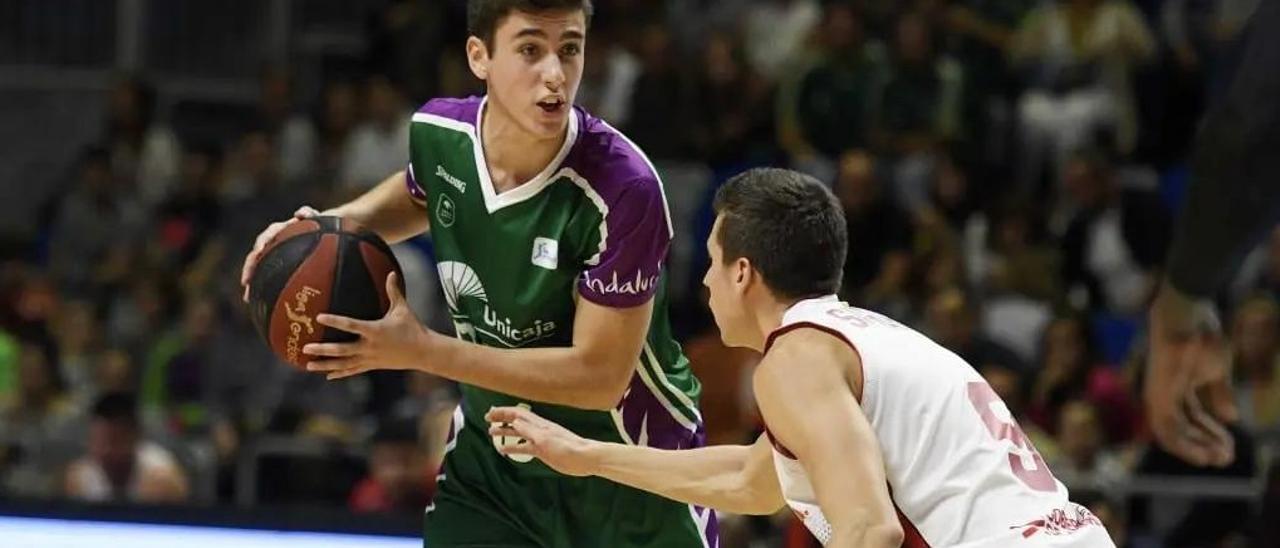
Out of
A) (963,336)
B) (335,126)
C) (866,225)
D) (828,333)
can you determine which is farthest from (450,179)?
(335,126)

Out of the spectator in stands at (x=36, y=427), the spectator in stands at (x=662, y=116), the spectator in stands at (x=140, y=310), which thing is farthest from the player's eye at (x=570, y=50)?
the spectator in stands at (x=140, y=310)

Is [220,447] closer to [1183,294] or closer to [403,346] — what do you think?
[403,346]

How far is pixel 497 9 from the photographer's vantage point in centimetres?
459

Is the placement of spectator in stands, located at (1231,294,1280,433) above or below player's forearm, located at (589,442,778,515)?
below

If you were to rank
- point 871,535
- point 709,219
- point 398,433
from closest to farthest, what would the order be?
1. point 871,535
2. point 398,433
3. point 709,219

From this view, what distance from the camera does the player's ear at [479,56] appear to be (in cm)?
465

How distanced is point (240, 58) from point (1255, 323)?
294 inches

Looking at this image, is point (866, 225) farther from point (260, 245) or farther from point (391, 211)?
point (260, 245)

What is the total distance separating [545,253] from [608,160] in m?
0.26

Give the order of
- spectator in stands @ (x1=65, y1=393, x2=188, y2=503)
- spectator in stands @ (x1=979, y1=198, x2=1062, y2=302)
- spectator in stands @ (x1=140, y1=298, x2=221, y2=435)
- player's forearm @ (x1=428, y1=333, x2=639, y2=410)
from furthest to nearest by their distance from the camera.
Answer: spectator in stands @ (x1=140, y1=298, x2=221, y2=435) → spectator in stands @ (x1=979, y1=198, x2=1062, y2=302) → spectator in stands @ (x1=65, y1=393, x2=188, y2=503) → player's forearm @ (x1=428, y1=333, x2=639, y2=410)

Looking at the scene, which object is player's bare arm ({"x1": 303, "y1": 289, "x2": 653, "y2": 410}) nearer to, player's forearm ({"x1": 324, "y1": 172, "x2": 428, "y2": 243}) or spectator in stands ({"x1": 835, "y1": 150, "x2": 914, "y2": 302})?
player's forearm ({"x1": 324, "y1": 172, "x2": 428, "y2": 243})

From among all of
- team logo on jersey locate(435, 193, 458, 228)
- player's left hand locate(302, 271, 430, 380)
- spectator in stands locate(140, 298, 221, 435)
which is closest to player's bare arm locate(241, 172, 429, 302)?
team logo on jersey locate(435, 193, 458, 228)

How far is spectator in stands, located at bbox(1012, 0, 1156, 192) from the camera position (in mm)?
10578

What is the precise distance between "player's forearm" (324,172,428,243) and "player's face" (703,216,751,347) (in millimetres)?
1168
